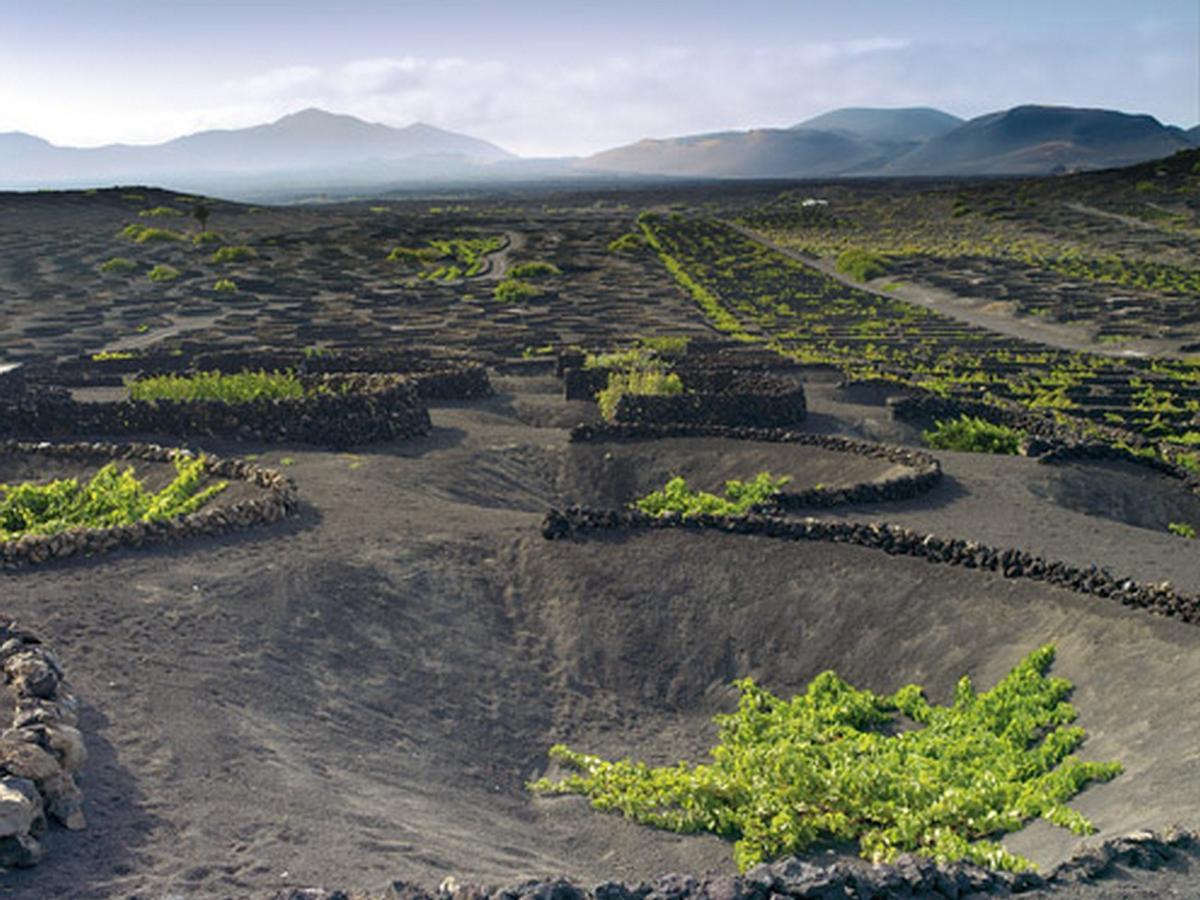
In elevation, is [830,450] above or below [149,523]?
below

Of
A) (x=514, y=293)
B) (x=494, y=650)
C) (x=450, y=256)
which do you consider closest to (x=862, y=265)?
(x=514, y=293)

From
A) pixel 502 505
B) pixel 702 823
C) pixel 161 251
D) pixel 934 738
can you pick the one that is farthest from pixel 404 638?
pixel 161 251

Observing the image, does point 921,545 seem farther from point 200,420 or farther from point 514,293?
point 514,293

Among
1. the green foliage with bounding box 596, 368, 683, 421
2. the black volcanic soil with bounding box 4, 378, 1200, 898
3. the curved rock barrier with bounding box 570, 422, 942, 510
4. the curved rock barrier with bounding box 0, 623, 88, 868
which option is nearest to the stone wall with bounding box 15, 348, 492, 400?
the green foliage with bounding box 596, 368, 683, 421

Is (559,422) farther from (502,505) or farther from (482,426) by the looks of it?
(502,505)

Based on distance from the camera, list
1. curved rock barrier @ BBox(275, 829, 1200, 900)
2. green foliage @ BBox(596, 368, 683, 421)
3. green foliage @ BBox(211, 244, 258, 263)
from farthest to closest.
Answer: green foliage @ BBox(211, 244, 258, 263) < green foliage @ BBox(596, 368, 683, 421) < curved rock barrier @ BBox(275, 829, 1200, 900)

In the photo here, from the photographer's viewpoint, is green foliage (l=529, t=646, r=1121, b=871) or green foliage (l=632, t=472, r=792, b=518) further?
green foliage (l=632, t=472, r=792, b=518)

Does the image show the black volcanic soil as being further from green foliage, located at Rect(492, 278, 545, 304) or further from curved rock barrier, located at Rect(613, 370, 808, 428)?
green foliage, located at Rect(492, 278, 545, 304)
